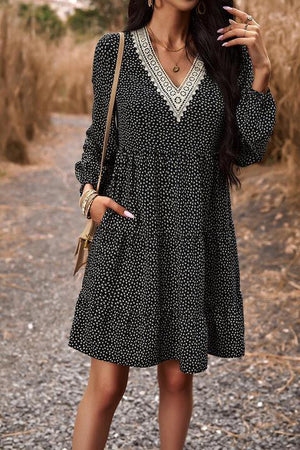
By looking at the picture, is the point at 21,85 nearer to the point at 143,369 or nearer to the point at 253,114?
the point at 143,369

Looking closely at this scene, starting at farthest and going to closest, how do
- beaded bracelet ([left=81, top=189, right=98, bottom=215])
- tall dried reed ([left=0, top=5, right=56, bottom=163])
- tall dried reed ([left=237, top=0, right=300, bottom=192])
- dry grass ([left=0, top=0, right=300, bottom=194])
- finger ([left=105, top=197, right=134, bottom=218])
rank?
tall dried reed ([left=0, top=5, right=56, bottom=163]), dry grass ([left=0, top=0, right=300, bottom=194]), tall dried reed ([left=237, top=0, right=300, bottom=192]), beaded bracelet ([left=81, top=189, right=98, bottom=215]), finger ([left=105, top=197, right=134, bottom=218])

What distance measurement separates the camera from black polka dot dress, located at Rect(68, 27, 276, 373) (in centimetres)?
178

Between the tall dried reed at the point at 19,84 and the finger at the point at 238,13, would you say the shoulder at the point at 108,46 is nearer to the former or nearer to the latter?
the finger at the point at 238,13

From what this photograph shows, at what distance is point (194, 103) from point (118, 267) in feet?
1.53

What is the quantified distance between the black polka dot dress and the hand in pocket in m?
0.03

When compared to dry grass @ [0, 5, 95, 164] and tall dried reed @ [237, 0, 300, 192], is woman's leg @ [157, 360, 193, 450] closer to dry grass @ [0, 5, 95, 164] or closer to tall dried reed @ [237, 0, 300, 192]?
tall dried reed @ [237, 0, 300, 192]

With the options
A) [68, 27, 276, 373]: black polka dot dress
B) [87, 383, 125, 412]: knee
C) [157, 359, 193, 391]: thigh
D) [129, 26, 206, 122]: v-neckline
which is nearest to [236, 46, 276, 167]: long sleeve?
[68, 27, 276, 373]: black polka dot dress

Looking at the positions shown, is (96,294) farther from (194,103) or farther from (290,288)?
(290,288)

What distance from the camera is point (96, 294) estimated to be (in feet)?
5.92

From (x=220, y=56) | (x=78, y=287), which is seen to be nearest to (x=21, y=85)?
(x=78, y=287)

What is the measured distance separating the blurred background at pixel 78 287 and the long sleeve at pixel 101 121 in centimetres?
59

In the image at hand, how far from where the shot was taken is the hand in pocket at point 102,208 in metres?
1.77

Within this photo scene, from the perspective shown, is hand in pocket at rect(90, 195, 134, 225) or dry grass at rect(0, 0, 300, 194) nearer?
hand in pocket at rect(90, 195, 134, 225)

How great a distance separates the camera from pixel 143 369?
129 inches
